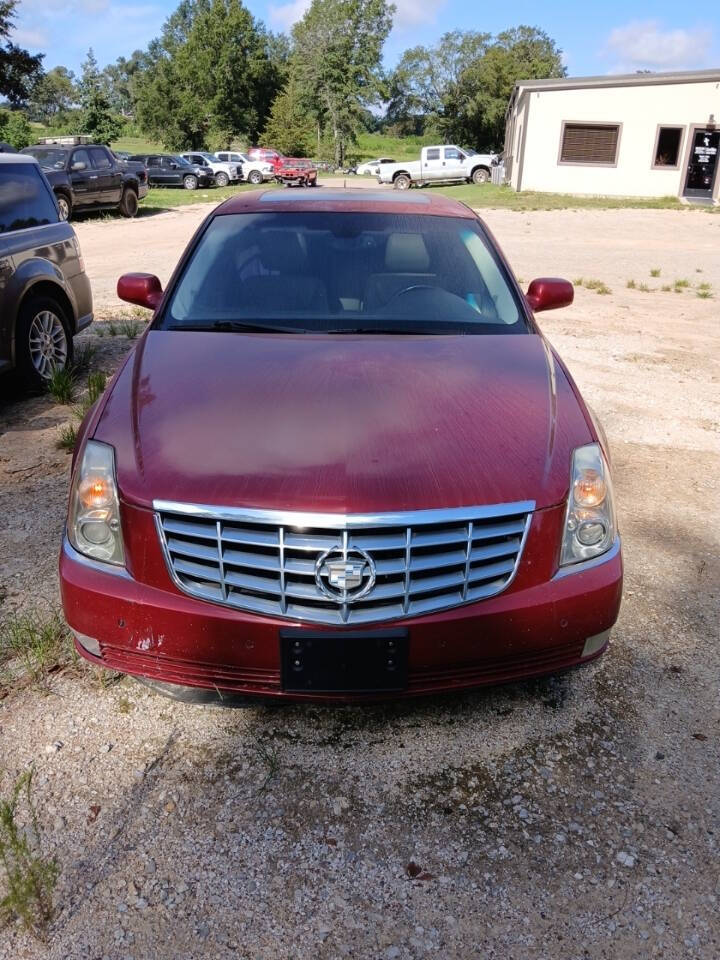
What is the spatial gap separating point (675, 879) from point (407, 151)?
76.9m

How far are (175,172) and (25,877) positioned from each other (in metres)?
35.0

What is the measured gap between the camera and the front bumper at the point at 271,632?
89.7 inches

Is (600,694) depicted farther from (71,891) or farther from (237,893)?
(71,891)

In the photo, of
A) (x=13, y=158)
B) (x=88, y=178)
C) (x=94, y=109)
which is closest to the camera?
(x=13, y=158)

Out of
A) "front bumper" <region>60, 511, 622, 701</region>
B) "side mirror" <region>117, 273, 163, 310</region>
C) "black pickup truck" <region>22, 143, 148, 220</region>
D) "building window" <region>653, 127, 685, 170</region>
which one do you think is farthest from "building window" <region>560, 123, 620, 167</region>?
"front bumper" <region>60, 511, 622, 701</region>

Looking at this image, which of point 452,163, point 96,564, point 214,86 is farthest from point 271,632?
point 214,86

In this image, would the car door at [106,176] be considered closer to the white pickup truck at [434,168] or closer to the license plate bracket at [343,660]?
the white pickup truck at [434,168]

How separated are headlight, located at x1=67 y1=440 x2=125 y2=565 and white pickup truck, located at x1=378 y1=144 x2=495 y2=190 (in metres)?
32.8

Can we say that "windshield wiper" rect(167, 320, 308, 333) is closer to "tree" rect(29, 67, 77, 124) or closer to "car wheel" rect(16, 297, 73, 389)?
"car wheel" rect(16, 297, 73, 389)

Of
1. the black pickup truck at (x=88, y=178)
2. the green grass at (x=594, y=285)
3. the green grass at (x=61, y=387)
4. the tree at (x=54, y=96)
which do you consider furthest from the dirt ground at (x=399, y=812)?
the tree at (x=54, y=96)

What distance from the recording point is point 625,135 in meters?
29.4

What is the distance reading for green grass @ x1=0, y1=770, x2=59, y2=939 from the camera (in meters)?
1.93

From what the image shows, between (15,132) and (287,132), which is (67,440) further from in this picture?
→ (287,132)

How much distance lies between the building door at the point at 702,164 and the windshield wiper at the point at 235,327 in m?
30.6
